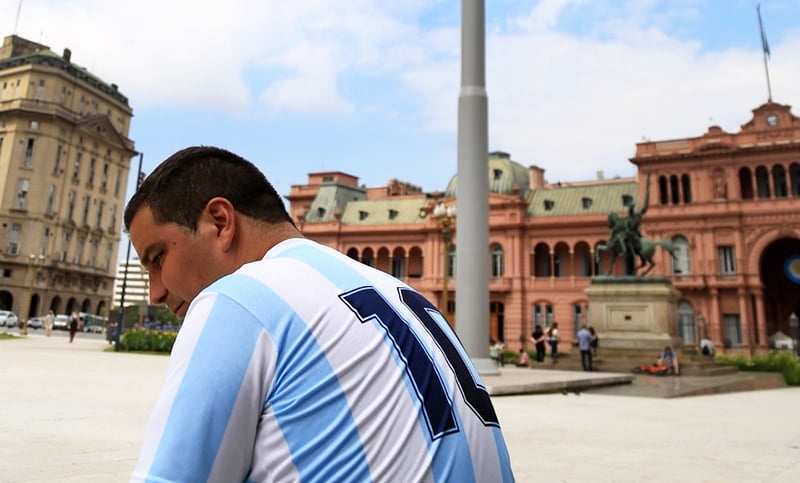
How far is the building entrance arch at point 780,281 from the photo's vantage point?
39906 millimetres

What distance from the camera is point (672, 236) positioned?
41094 mm

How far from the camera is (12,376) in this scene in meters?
10.5

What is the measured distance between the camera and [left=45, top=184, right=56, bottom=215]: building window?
57.0 m

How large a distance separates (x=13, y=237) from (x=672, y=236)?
57.0 metres

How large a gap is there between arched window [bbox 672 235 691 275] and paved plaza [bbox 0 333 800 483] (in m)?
30.9

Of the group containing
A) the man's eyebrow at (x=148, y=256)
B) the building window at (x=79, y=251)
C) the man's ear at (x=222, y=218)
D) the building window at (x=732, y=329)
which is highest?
the building window at (x=79, y=251)

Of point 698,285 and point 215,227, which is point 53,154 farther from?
point 215,227

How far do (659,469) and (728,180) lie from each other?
40.8 metres

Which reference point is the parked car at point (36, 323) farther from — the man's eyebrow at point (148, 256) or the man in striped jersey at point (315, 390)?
the man in striped jersey at point (315, 390)

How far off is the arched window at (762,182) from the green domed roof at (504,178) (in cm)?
1641

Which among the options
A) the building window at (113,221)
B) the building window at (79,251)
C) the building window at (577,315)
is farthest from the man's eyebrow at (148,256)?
the building window at (113,221)

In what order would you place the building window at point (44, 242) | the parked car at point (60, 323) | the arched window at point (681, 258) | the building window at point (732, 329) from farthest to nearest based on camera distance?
the building window at point (44, 242) < the parked car at point (60, 323) < the arched window at point (681, 258) < the building window at point (732, 329)

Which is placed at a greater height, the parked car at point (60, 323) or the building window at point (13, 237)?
the building window at point (13, 237)

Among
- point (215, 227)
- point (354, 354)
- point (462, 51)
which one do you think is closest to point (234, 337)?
point (354, 354)
